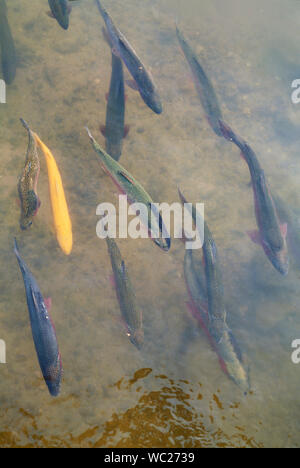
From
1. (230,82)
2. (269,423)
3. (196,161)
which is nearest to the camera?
(269,423)

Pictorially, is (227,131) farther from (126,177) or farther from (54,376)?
(54,376)

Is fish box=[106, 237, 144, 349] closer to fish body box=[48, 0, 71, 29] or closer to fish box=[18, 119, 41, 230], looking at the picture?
fish box=[18, 119, 41, 230]

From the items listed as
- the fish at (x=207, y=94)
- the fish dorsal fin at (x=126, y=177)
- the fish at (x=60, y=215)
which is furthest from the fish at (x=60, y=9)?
the fish dorsal fin at (x=126, y=177)

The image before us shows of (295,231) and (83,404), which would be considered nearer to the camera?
(83,404)

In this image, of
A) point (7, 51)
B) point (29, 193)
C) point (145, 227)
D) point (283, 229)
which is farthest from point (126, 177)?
point (7, 51)

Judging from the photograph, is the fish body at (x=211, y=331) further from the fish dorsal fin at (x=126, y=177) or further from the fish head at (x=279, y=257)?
the fish dorsal fin at (x=126, y=177)

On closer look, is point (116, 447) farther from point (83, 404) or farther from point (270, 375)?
point (270, 375)

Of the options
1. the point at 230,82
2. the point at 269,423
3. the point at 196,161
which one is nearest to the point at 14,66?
the point at 196,161

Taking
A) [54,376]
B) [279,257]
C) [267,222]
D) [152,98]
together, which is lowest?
[54,376]
